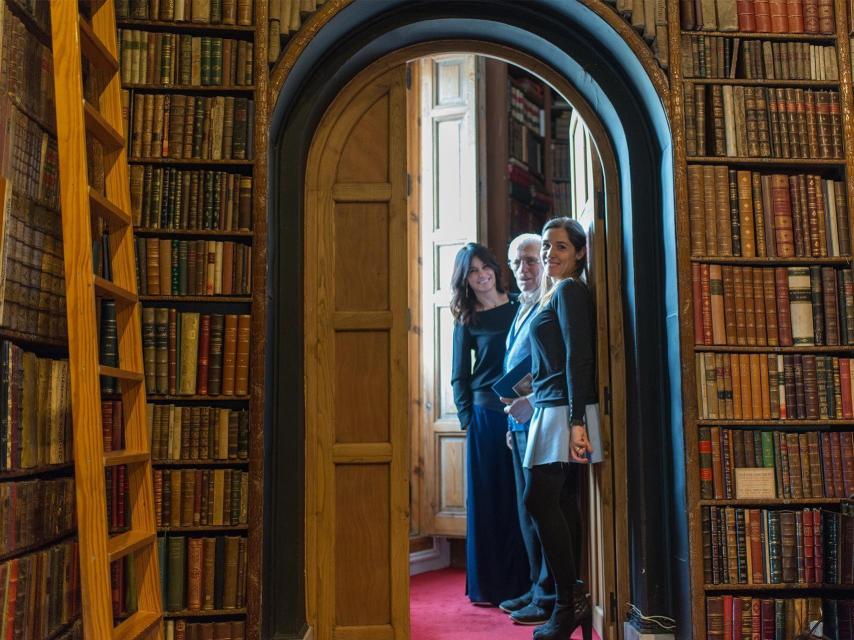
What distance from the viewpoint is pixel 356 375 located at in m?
3.31

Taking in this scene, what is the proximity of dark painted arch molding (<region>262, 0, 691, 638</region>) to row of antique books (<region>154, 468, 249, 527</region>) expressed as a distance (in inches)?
6.0

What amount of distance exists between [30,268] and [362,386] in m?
1.39

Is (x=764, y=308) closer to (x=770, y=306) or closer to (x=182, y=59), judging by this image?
(x=770, y=306)

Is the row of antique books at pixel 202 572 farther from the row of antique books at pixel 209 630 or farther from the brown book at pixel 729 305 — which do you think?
the brown book at pixel 729 305

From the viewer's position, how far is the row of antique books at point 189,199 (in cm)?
290

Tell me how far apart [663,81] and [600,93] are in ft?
1.12

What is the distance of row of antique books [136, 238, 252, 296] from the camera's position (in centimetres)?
289

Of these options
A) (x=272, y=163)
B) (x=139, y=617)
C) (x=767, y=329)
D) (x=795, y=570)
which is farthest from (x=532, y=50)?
(x=139, y=617)

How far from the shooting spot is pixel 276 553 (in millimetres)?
3094

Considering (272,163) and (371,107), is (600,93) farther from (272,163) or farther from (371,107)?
(272,163)

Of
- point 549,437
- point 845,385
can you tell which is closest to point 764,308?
point 845,385

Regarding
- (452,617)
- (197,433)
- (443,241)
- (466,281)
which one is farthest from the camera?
(443,241)

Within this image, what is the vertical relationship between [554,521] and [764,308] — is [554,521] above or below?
below

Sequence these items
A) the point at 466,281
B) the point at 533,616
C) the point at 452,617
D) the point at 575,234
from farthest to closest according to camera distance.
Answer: the point at 466,281, the point at 452,617, the point at 533,616, the point at 575,234
